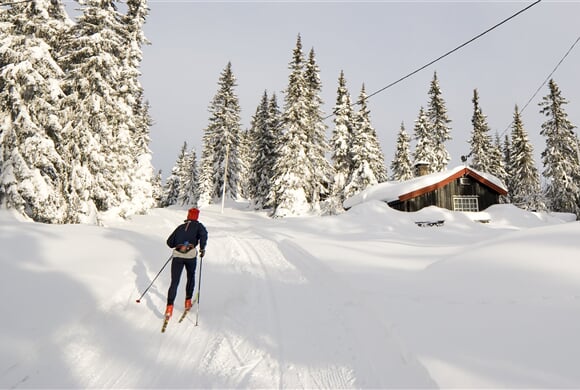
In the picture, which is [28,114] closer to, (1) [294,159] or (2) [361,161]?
(1) [294,159]

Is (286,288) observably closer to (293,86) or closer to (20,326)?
(20,326)

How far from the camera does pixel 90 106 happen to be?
15820 millimetres

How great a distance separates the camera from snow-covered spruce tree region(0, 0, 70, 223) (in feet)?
40.1

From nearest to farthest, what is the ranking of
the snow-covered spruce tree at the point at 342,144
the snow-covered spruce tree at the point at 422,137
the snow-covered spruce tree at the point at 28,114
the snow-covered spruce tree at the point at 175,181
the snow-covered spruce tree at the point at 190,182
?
the snow-covered spruce tree at the point at 28,114 → the snow-covered spruce tree at the point at 342,144 → the snow-covered spruce tree at the point at 422,137 → the snow-covered spruce tree at the point at 190,182 → the snow-covered spruce tree at the point at 175,181

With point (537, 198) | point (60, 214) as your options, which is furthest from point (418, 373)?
point (537, 198)

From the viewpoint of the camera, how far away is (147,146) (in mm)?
29516

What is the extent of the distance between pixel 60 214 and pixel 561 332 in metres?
17.1

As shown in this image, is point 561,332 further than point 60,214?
No

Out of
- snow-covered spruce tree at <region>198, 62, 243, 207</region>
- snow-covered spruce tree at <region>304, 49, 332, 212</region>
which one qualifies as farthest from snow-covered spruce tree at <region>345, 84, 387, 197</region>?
snow-covered spruce tree at <region>198, 62, 243, 207</region>

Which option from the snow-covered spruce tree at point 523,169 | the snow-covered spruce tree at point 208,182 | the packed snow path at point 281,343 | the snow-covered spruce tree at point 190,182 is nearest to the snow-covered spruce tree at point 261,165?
the snow-covered spruce tree at point 208,182

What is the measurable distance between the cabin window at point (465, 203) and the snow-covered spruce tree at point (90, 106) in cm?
2718

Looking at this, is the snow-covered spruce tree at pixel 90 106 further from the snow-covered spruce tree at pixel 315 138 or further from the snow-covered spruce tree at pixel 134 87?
the snow-covered spruce tree at pixel 315 138

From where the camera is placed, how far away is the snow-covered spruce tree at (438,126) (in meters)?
39.8

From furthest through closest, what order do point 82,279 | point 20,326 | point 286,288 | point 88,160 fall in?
point 88,160 → point 286,288 → point 82,279 → point 20,326
